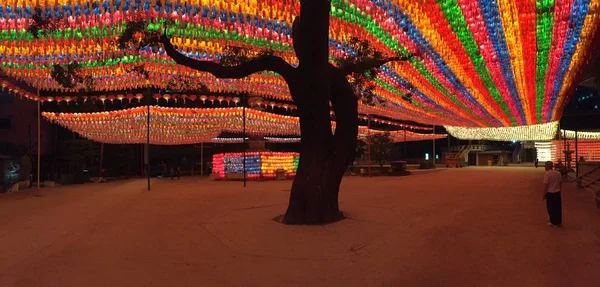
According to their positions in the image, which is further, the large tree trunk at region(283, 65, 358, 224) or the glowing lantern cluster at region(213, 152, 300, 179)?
the glowing lantern cluster at region(213, 152, 300, 179)

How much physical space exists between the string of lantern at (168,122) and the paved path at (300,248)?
9796mm

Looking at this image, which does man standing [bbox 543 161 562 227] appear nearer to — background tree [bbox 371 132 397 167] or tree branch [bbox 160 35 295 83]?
tree branch [bbox 160 35 295 83]

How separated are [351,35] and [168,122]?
14.6m

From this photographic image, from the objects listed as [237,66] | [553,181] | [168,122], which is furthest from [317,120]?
[168,122]

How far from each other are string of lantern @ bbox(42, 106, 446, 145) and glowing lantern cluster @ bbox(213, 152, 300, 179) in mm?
1603

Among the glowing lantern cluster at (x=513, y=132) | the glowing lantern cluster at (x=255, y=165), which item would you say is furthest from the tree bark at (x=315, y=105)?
the glowing lantern cluster at (x=513, y=132)

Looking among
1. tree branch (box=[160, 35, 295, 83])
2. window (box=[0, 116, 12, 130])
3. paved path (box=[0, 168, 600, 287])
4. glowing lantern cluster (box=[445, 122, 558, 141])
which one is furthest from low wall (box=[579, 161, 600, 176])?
window (box=[0, 116, 12, 130])

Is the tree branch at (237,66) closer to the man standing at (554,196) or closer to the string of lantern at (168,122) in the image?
the man standing at (554,196)

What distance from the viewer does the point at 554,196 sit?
872 centimetres

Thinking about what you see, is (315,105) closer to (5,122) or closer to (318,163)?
(318,163)

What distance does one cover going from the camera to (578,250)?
21.8 ft

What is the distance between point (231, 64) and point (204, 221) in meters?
3.53

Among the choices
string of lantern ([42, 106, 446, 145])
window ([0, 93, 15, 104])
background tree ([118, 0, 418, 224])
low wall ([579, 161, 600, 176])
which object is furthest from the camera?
window ([0, 93, 15, 104])

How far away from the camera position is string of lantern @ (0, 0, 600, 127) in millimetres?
8492
